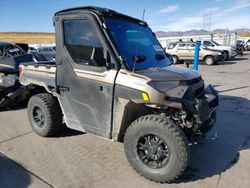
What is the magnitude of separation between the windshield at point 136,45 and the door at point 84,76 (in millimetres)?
248

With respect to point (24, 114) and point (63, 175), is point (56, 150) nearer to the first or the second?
point (63, 175)

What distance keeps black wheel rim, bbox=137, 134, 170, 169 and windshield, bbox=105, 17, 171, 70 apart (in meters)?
1.01

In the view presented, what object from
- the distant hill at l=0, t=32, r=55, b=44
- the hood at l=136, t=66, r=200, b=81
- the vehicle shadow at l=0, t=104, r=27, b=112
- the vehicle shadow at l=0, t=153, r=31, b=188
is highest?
the distant hill at l=0, t=32, r=55, b=44

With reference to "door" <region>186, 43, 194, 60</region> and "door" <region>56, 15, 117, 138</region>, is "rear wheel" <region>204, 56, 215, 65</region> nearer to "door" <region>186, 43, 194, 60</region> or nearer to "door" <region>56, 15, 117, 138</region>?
"door" <region>186, 43, 194, 60</region>

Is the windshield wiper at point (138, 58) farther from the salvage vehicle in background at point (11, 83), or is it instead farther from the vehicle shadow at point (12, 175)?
the salvage vehicle in background at point (11, 83)

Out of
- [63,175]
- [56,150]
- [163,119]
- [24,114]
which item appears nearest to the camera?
[163,119]

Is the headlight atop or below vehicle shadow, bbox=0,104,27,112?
atop

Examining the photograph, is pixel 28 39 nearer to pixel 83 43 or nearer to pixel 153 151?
pixel 83 43

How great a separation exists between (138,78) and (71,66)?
1220mm

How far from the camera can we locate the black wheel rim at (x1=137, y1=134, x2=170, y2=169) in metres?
3.67

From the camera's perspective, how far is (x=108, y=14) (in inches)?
164

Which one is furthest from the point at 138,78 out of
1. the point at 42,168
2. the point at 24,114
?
the point at 24,114

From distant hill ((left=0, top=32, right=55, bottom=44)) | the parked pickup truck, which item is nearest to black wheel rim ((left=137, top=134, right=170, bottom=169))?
the parked pickup truck

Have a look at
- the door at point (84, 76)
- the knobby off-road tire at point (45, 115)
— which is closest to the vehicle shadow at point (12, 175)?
the knobby off-road tire at point (45, 115)
